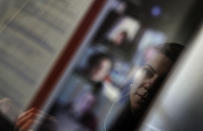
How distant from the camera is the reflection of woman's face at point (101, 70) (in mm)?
830

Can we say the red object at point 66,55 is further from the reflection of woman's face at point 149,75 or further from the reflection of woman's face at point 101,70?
the reflection of woman's face at point 149,75

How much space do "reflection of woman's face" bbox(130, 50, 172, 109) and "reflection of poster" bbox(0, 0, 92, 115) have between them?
0.28 metres

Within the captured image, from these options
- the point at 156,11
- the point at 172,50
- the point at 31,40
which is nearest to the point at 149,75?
the point at 172,50

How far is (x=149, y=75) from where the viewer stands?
0.81 meters

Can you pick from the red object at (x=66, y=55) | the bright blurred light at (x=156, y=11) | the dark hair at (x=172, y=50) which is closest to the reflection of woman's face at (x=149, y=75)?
the dark hair at (x=172, y=50)

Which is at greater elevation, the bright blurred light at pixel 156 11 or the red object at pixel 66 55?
the bright blurred light at pixel 156 11

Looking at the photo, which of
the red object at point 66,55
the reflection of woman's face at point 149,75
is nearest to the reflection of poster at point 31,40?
the red object at point 66,55

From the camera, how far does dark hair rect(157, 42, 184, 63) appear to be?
2.63 ft

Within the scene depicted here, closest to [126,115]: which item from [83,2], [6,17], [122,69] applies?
[122,69]

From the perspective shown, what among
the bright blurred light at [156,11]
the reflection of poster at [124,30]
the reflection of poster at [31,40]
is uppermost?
the bright blurred light at [156,11]

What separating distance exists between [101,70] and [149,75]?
0.51 ft

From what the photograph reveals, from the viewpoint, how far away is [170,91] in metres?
0.79

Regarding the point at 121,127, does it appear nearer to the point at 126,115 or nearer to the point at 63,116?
the point at 126,115

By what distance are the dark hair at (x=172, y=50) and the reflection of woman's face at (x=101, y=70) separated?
18 cm
